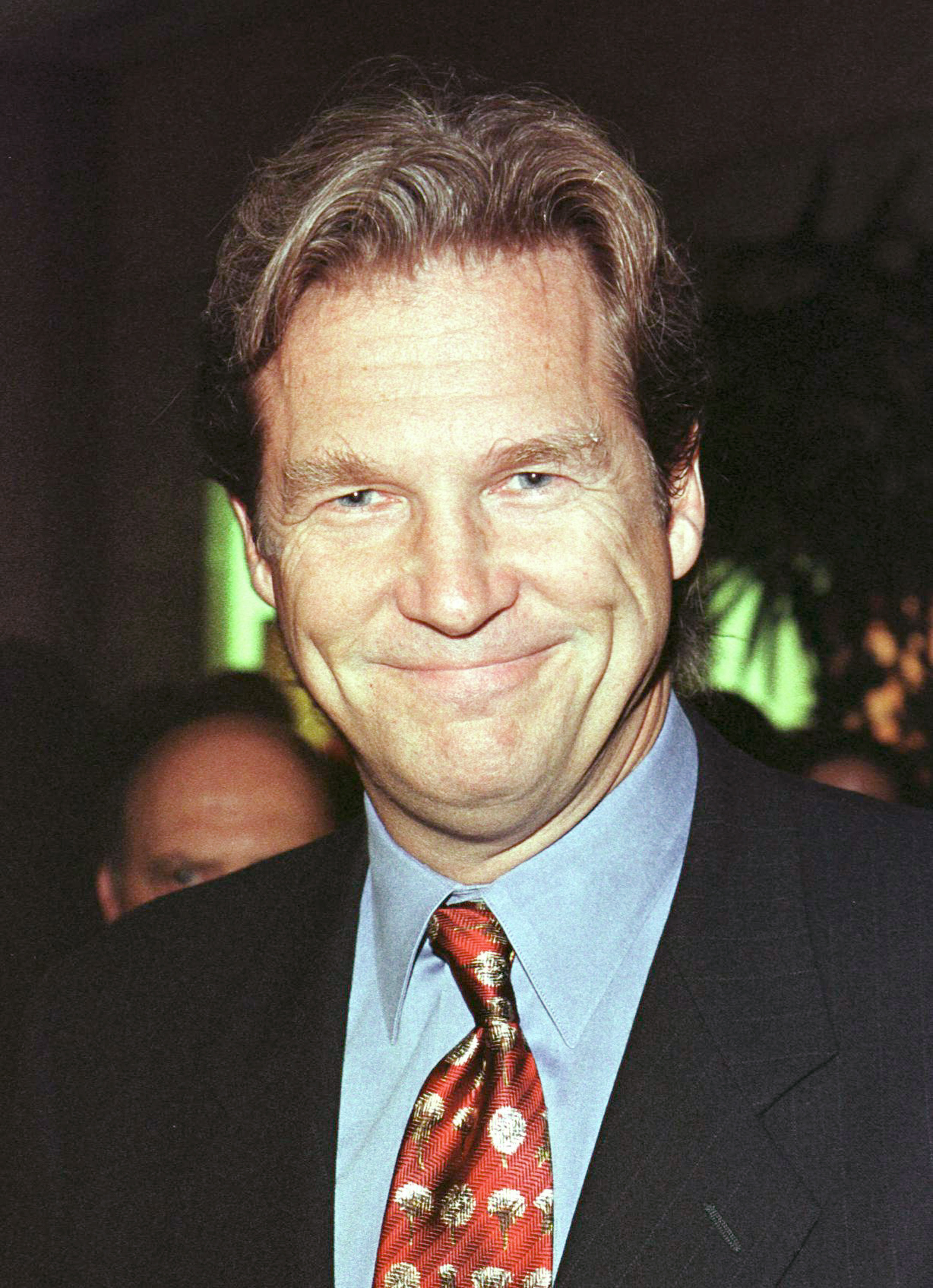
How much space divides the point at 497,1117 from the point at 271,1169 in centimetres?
27

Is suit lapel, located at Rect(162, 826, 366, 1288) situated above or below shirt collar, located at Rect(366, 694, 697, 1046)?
below

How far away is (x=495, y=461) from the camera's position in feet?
4.32

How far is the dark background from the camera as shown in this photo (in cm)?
215

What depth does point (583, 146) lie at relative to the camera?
1.46 meters

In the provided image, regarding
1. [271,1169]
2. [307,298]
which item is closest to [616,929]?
[271,1169]

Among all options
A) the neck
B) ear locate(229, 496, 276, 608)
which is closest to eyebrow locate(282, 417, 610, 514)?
ear locate(229, 496, 276, 608)

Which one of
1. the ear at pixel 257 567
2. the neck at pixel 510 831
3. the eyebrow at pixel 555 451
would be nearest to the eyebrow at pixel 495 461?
the eyebrow at pixel 555 451

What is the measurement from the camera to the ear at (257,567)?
155 centimetres

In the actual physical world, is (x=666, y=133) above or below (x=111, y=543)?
Result: above

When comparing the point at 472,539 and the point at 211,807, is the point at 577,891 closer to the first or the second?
the point at 472,539

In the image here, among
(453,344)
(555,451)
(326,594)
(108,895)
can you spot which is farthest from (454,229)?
(108,895)

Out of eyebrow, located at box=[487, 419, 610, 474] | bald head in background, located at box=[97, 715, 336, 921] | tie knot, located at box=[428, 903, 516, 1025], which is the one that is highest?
eyebrow, located at box=[487, 419, 610, 474]

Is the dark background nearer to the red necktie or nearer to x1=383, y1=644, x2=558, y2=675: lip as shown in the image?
x1=383, y1=644, x2=558, y2=675: lip

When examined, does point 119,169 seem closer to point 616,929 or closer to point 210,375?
point 210,375
